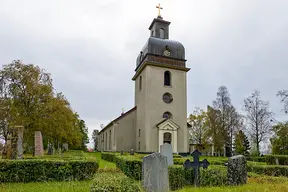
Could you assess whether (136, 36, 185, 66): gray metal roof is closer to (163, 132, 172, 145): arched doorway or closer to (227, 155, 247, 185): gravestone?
(163, 132, 172, 145): arched doorway

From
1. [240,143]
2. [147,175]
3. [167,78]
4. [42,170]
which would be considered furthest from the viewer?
[240,143]

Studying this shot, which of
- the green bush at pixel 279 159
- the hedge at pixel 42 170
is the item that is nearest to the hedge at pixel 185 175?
the hedge at pixel 42 170

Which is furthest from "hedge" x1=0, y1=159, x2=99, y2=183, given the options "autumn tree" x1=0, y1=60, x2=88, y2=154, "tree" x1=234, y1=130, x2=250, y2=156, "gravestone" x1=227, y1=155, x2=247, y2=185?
"tree" x1=234, y1=130, x2=250, y2=156

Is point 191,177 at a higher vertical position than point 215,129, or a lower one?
lower

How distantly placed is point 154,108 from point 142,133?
3.12m

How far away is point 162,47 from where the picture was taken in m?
27.6

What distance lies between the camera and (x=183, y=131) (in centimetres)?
2706

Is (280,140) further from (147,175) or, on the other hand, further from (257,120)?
(147,175)

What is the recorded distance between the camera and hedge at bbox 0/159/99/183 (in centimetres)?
945

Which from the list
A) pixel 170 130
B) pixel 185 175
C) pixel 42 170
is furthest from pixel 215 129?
pixel 42 170

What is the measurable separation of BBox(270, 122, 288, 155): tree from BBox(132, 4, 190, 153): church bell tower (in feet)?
36.8

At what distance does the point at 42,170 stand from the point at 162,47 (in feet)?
68.2

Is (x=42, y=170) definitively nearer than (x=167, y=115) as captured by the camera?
Yes

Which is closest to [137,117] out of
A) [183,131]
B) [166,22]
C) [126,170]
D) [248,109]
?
[183,131]
